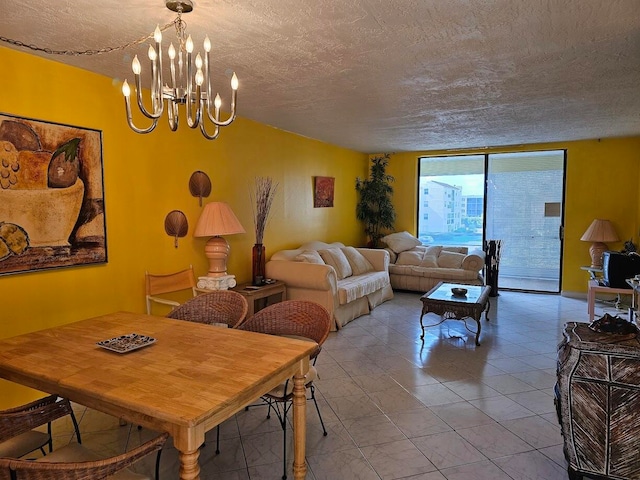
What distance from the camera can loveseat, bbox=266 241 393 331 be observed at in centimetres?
472

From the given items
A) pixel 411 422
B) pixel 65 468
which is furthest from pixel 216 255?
pixel 65 468

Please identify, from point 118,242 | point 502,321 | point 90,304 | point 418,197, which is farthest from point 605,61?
point 418,197

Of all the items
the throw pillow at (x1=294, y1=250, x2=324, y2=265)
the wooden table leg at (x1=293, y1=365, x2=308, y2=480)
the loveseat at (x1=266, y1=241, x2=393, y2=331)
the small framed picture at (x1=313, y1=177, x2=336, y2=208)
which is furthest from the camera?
the small framed picture at (x1=313, y1=177, x2=336, y2=208)

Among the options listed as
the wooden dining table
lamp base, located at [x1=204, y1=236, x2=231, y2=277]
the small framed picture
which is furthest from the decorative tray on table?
the small framed picture

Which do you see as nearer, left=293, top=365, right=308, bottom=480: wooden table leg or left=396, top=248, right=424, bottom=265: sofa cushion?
left=293, top=365, right=308, bottom=480: wooden table leg

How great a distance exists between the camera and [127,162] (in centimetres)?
342

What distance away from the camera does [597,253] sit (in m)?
6.09

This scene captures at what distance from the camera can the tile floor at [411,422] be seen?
2270 millimetres

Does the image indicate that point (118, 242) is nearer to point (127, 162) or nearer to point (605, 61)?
point (127, 162)

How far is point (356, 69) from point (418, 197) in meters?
5.17

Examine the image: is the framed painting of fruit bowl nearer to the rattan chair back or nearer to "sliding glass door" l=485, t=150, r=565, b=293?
the rattan chair back

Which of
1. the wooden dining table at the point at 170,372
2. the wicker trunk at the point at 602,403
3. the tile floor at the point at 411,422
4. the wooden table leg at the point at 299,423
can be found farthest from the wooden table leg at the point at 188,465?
the wicker trunk at the point at 602,403

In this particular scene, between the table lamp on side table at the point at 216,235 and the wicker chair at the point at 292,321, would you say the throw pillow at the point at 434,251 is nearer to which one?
the table lamp on side table at the point at 216,235

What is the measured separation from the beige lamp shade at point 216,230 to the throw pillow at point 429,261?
371 cm
